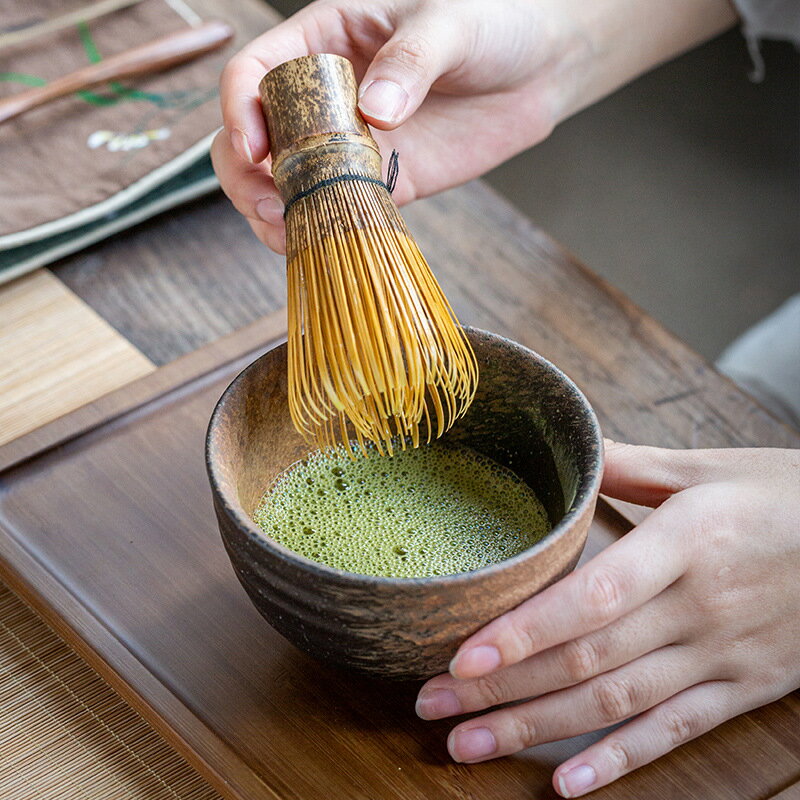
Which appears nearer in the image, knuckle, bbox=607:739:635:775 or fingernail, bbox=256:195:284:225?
knuckle, bbox=607:739:635:775

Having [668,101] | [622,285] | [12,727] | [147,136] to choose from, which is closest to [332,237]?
[12,727]

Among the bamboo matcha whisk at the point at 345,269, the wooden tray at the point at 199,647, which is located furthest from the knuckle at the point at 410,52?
the wooden tray at the point at 199,647

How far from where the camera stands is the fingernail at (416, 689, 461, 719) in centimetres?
41

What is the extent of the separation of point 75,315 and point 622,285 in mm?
840

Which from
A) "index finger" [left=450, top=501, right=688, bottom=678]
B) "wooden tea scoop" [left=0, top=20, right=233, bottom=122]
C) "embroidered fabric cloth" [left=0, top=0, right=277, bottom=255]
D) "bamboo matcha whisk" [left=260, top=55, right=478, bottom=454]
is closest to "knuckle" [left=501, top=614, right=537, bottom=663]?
"index finger" [left=450, top=501, right=688, bottom=678]

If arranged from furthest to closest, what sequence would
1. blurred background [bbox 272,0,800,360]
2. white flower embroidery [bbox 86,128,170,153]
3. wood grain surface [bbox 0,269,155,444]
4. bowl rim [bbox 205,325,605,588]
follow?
blurred background [bbox 272,0,800,360], white flower embroidery [bbox 86,128,170,153], wood grain surface [bbox 0,269,155,444], bowl rim [bbox 205,325,605,588]

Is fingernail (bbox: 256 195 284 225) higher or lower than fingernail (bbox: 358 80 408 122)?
lower

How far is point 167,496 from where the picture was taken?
53cm

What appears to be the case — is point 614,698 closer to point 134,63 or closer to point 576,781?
point 576,781

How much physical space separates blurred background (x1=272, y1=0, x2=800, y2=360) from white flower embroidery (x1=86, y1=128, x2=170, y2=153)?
73cm

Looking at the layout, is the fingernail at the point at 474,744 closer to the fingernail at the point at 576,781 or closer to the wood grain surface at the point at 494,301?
the fingernail at the point at 576,781

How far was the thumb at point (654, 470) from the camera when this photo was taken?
1.60 feet

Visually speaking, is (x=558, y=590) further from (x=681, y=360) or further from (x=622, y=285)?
(x=622, y=285)

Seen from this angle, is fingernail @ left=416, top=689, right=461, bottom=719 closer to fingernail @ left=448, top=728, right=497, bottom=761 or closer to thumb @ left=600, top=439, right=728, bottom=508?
fingernail @ left=448, top=728, right=497, bottom=761
